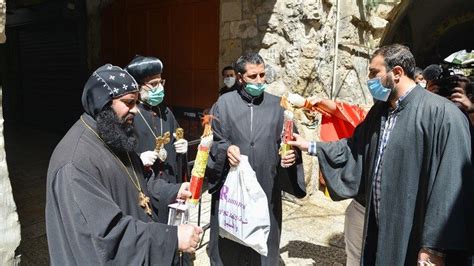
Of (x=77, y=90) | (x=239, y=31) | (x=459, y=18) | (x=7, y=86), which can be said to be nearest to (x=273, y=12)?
(x=239, y=31)

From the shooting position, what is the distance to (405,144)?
200 cm

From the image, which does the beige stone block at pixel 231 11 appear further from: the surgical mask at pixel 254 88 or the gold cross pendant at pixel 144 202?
the gold cross pendant at pixel 144 202

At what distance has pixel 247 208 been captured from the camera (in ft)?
8.18

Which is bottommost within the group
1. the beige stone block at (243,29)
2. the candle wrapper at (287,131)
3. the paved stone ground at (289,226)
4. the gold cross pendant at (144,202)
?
the paved stone ground at (289,226)

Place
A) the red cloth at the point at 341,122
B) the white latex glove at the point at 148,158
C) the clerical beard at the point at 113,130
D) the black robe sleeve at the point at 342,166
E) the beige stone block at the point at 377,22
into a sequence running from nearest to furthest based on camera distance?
the clerical beard at the point at 113,130 → the white latex glove at the point at 148,158 → the black robe sleeve at the point at 342,166 → the red cloth at the point at 341,122 → the beige stone block at the point at 377,22

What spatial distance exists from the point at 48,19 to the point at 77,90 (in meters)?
1.57

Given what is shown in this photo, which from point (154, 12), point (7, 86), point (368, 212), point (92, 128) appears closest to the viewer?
point (92, 128)

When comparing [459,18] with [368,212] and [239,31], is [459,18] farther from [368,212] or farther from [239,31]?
[368,212]

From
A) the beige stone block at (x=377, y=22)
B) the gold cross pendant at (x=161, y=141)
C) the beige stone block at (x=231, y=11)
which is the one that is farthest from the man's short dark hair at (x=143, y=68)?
the beige stone block at (x=377, y=22)

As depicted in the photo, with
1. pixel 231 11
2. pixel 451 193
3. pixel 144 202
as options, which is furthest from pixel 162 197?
pixel 231 11

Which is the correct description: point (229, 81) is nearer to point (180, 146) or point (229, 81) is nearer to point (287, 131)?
point (180, 146)

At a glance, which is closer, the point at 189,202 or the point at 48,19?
the point at 189,202

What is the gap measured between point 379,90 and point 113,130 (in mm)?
1559

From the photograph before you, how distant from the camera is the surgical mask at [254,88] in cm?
282
